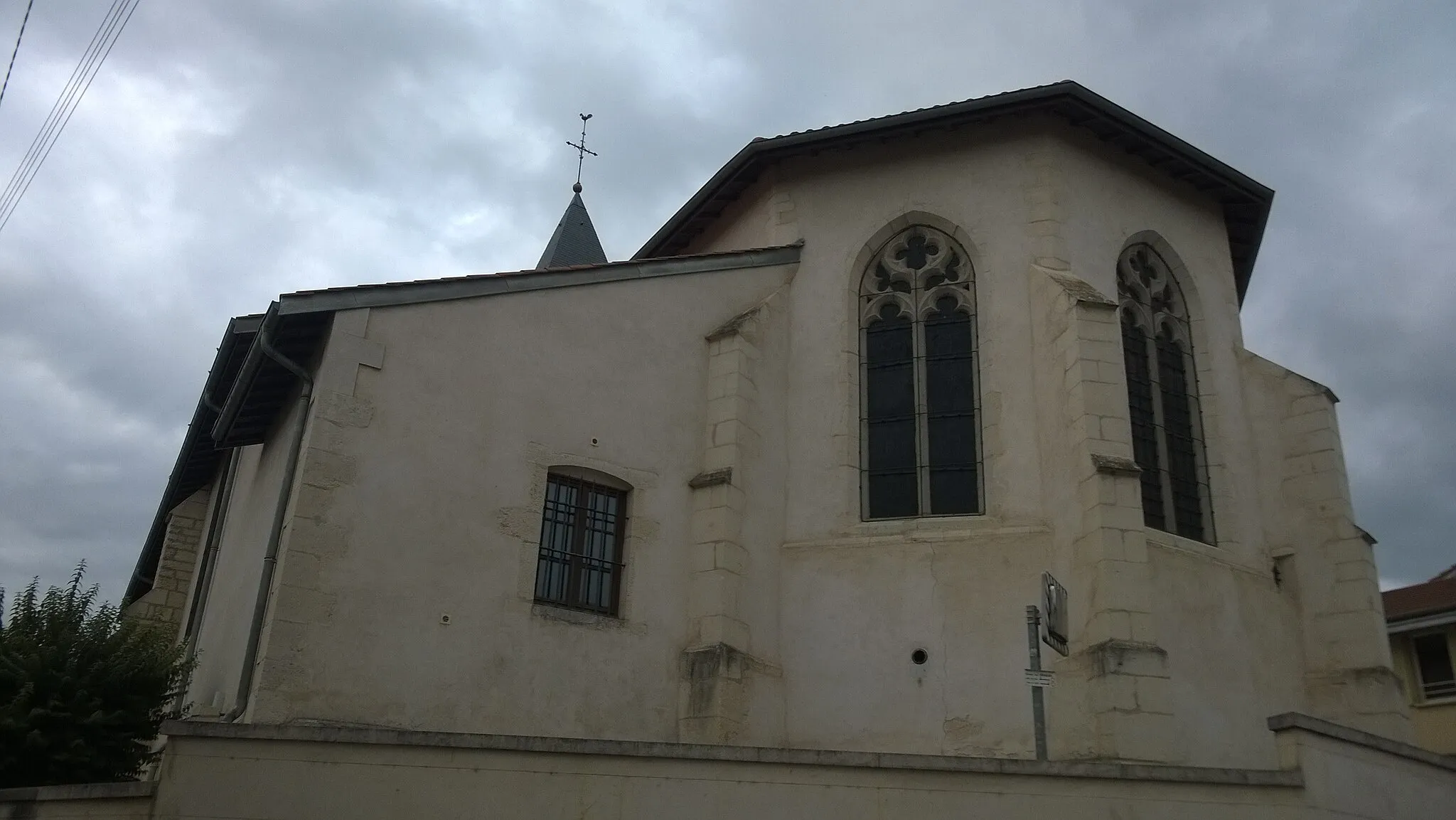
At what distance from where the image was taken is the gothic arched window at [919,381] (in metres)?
12.7

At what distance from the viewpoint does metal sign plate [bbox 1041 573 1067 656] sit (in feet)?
30.0

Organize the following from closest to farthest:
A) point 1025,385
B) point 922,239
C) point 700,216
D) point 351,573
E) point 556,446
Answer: point 351,573 → point 556,446 → point 1025,385 → point 922,239 → point 700,216

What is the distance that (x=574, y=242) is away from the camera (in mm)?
28406

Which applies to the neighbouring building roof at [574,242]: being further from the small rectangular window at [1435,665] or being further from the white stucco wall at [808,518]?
the small rectangular window at [1435,665]

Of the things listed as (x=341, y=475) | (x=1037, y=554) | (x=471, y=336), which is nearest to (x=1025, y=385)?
(x=1037, y=554)

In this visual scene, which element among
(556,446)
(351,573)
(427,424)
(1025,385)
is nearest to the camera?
(351,573)

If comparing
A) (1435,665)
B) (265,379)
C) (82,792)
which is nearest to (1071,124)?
(265,379)

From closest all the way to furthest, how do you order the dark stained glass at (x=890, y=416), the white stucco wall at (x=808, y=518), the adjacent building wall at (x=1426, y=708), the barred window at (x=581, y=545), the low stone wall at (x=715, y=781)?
the low stone wall at (x=715, y=781) → the white stucco wall at (x=808, y=518) → the barred window at (x=581, y=545) → the dark stained glass at (x=890, y=416) → the adjacent building wall at (x=1426, y=708)

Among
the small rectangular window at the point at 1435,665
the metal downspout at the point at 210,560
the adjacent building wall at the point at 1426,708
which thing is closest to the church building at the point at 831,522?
the metal downspout at the point at 210,560

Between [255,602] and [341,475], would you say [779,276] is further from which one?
[255,602]

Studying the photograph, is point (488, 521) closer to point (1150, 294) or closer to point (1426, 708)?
point (1150, 294)

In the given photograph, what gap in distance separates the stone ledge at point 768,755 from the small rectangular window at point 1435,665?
15939mm

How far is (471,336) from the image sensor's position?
37.2 feet

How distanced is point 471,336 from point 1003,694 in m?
6.35
